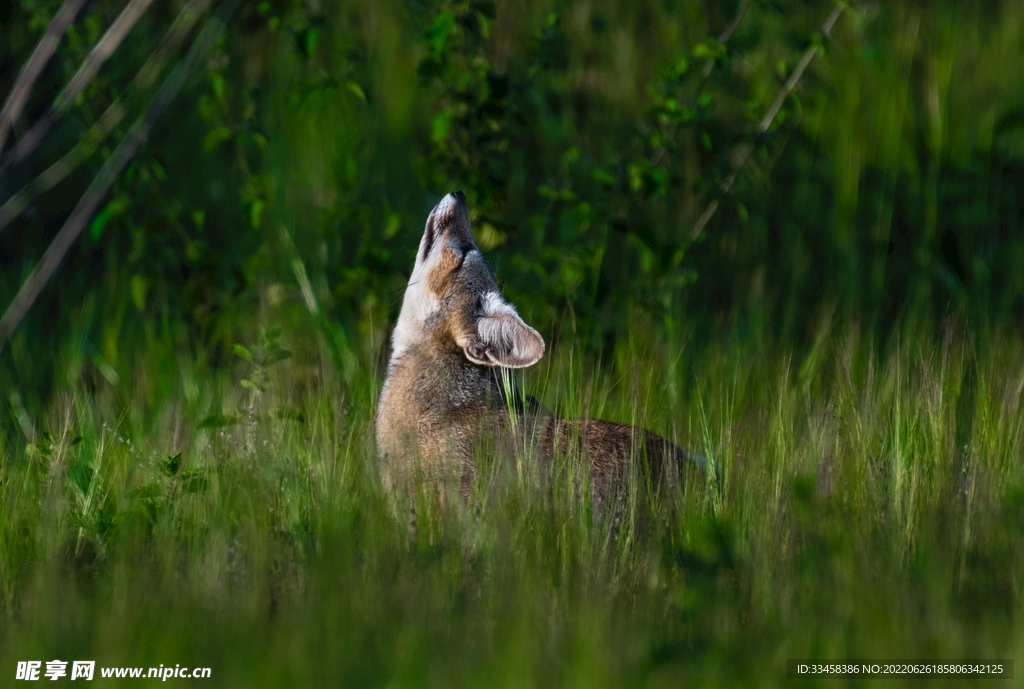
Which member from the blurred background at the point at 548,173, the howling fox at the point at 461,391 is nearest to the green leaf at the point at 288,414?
the howling fox at the point at 461,391

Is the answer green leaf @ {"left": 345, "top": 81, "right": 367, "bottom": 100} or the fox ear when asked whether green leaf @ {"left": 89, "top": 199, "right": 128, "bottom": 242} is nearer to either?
green leaf @ {"left": 345, "top": 81, "right": 367, "bottom": 100}

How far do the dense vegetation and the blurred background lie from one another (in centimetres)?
2

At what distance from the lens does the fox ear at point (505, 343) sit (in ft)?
14.0

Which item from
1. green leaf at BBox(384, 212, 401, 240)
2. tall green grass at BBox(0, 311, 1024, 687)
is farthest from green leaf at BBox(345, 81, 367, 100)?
tall green grass at BBox(0, 311, 1024, 687)

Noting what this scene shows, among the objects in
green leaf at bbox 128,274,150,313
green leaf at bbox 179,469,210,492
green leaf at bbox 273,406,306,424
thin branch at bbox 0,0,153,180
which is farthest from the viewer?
green leaf at bbox 128,274,150,313

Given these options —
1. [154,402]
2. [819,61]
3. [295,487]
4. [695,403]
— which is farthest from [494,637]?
[819,61]

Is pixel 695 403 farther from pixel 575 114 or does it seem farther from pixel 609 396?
pixel 575 114

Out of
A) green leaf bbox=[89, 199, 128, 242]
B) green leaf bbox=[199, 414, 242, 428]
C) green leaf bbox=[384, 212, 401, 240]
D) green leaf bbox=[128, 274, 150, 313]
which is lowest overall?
green leaf bbox=[199, 414, 242, 428]

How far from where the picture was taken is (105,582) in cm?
331

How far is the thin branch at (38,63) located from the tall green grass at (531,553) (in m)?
1.18

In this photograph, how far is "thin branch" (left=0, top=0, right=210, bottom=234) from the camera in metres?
5.67

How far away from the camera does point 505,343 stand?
14.6 ft

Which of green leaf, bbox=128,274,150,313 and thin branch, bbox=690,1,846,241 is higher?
thin branch, bbox=690,1,846,241

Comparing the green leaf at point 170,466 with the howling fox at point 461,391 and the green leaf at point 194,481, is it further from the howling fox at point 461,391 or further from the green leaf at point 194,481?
the howling fox at point 461,391
